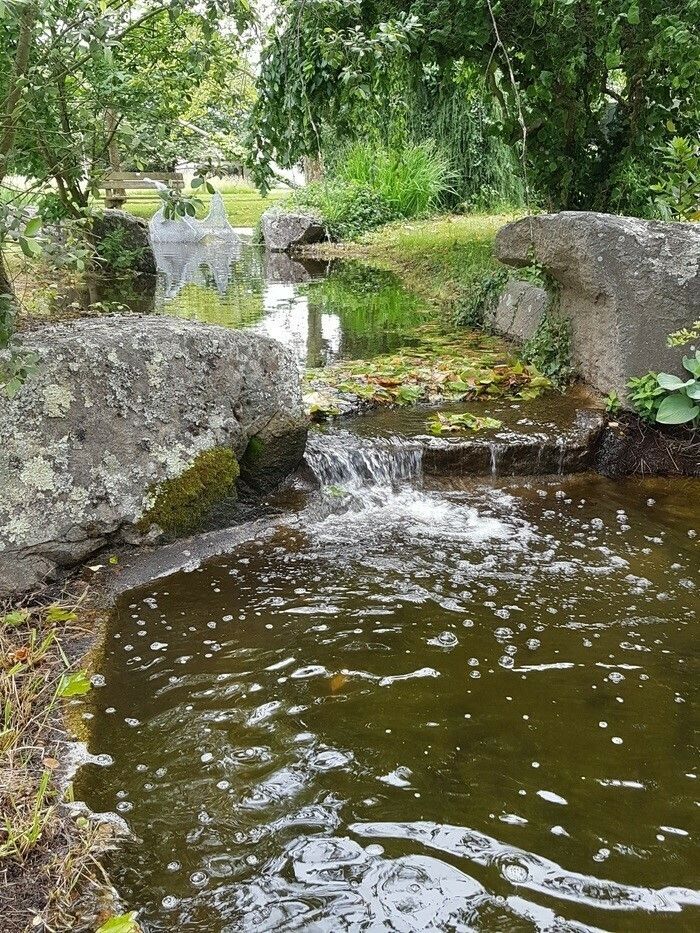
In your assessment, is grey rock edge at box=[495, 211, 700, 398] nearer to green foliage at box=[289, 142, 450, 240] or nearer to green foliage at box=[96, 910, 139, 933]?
green foliage at box=[96, 910, 139, 933]

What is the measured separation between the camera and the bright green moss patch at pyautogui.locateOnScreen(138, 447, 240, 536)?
12.0 feet

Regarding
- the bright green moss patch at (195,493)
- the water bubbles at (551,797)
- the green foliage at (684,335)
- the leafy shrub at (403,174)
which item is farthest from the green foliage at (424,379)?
the leafy shrub at (403,174)

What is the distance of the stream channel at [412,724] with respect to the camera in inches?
75.1

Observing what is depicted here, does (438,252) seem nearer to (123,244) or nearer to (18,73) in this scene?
(123,244)

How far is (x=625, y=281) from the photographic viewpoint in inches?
194

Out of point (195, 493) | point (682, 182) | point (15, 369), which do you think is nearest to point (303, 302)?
point (682, 182)

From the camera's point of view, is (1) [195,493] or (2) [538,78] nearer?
(1) [195,493]

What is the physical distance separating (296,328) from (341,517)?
166 inches

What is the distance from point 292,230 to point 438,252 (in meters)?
6.60

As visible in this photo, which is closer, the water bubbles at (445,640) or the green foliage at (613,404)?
the water bubbles at (445,640)

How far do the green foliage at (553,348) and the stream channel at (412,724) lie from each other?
1.71m

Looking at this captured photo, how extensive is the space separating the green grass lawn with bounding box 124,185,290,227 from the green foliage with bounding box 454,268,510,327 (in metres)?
12.1

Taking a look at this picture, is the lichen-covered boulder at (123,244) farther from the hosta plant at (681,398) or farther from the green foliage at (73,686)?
the green foliage at (73,686)

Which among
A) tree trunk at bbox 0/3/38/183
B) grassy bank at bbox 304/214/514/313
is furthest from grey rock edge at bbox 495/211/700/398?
tree trunk at bbox 0/3/38/183
